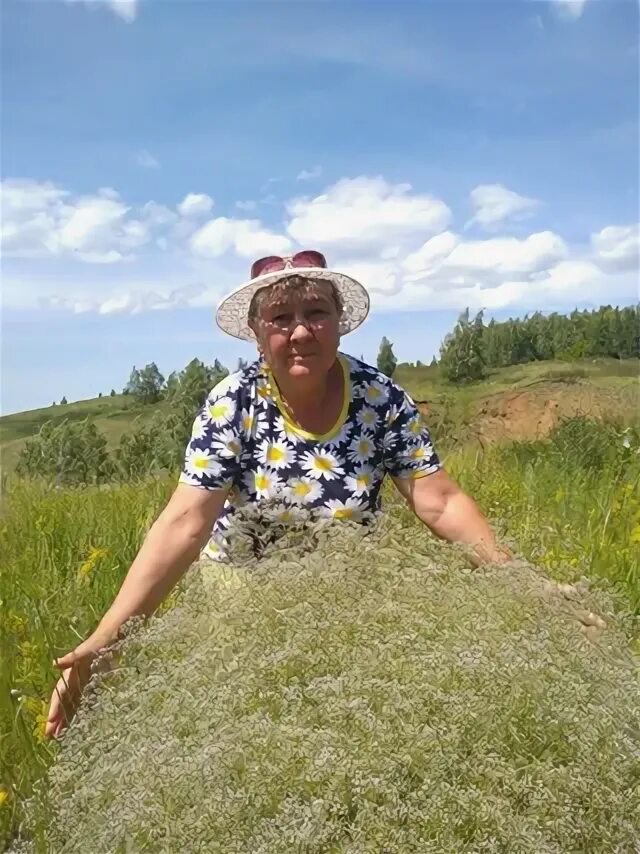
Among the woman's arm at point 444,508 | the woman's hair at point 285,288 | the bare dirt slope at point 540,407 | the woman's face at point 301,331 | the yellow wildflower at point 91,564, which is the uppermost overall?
the woman's hair at point 285,288

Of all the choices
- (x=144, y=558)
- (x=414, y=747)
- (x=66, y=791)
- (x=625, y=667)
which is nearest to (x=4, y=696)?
(x=144, y=558)

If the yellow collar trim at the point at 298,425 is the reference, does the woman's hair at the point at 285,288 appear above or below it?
above

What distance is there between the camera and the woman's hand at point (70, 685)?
6.37ft

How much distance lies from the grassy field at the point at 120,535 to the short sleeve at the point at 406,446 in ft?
0.55

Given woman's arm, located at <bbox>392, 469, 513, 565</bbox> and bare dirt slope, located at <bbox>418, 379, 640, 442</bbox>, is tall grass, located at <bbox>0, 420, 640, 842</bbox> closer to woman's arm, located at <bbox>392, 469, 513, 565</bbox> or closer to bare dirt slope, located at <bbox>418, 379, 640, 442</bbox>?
woman's arm, located at <bbox>392, 469, 513, 565</bbox>

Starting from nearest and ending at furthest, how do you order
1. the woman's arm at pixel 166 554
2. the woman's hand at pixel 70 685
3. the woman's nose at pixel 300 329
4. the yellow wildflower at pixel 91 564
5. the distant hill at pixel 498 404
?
the woman's hand at pixel 70 685
the woman's arm at pixel 166 554
the woman's nose at pixel 300 329
the yellow wildflower at pixel 91 564
the distant hill at pixel 498 404

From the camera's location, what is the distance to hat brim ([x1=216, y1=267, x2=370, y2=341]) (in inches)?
94.3

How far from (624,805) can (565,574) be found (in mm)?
1053

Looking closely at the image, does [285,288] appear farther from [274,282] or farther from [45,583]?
[45,583]

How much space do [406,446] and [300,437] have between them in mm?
304

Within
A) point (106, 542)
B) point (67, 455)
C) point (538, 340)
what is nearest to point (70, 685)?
point (106, 542)

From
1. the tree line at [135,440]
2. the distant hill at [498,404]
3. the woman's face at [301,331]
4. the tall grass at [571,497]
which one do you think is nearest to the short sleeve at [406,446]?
the woman's face at [301,331]

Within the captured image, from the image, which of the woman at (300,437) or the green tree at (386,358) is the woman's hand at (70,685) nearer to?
the woman at (300,437)

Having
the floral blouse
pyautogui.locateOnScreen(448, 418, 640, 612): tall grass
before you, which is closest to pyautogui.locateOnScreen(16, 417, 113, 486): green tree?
pyautogui.locateOnScreen(448, 418, 640, 612): tall grass
